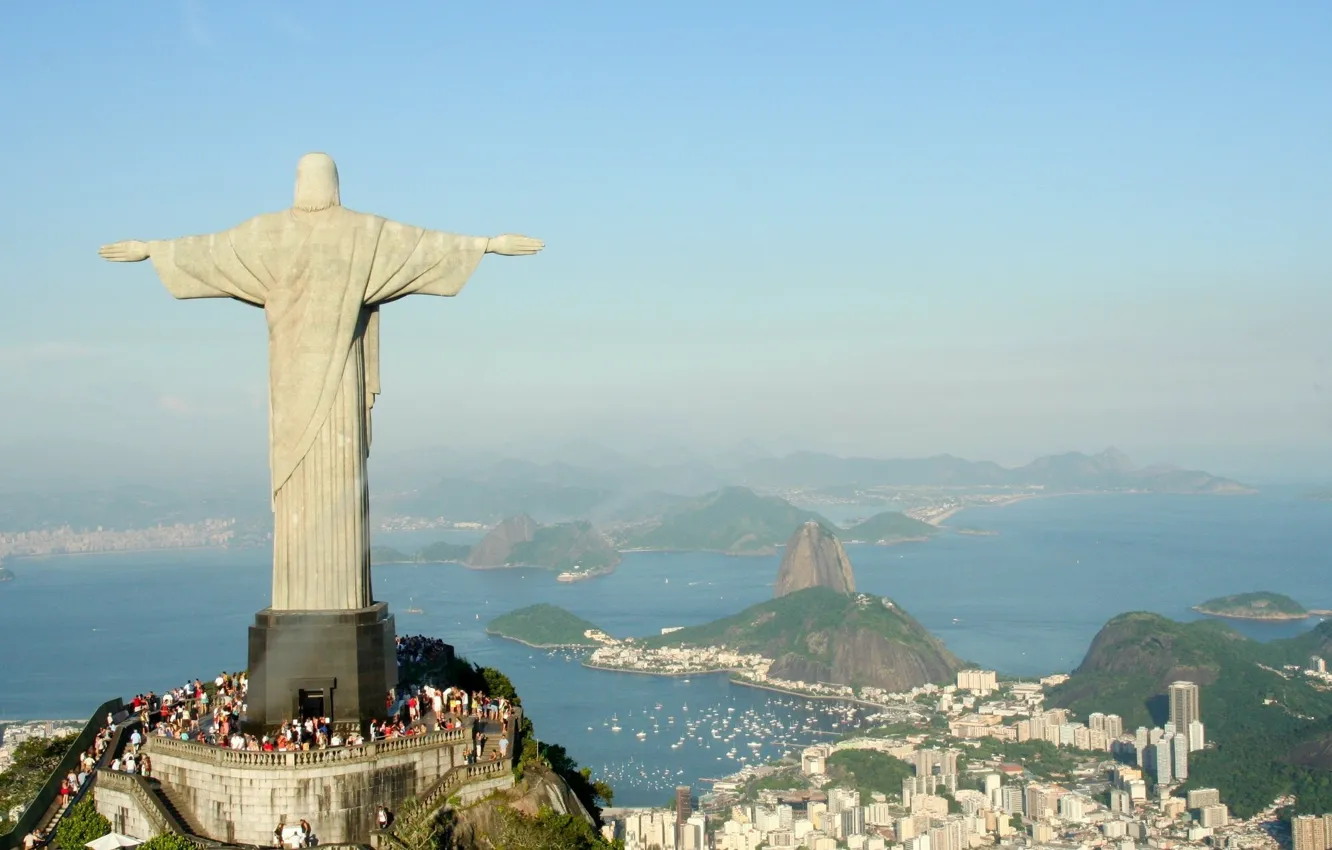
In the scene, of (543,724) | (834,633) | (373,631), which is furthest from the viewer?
(834,633)

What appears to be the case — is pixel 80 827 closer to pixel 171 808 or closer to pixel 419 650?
pixel 171 808

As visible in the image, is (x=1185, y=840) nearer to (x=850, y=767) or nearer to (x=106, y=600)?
(x=850, y=767)

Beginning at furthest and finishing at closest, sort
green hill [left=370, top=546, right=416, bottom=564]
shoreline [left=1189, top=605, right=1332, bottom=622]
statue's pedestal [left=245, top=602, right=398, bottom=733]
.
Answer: green hill [left=370, top=546, right=416, bottom=564], shoreline [left=1189, top=605, right=1332, bottom=622], statue's pedestal [left=245, top=602, right=398, bottom=733]

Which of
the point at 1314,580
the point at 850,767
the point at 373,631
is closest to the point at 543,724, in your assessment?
the point at 850,767

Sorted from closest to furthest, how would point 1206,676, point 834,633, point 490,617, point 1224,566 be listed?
1. point 1206,676
2. point 834,633
3. point 490,617
4. point 1224,566

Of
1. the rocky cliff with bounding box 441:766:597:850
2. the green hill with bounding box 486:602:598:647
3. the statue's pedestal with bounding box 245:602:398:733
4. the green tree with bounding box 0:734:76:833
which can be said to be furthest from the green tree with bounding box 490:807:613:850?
the green hill with bounding box 486:602:598:647

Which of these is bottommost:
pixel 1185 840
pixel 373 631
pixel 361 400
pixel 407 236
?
pixel 1185 840

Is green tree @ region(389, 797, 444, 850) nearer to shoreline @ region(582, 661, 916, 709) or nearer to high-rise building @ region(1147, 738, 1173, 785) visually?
high-rise building @ region(1147, 738, 1173, 785)
